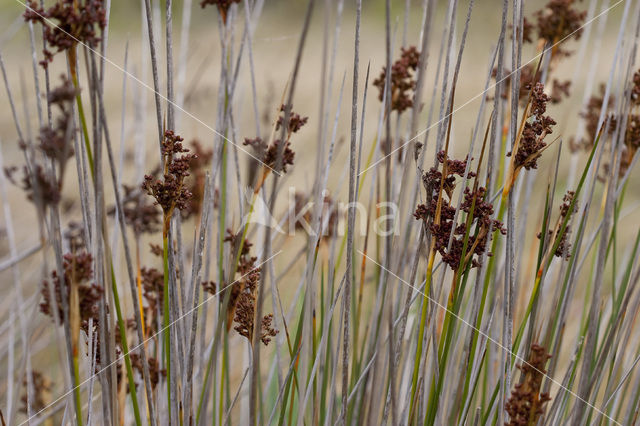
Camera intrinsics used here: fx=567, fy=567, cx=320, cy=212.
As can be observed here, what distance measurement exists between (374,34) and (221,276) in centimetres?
44

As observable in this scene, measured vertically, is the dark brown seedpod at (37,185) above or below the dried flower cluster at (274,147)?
below

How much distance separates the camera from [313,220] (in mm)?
632

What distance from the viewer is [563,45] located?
900 mm

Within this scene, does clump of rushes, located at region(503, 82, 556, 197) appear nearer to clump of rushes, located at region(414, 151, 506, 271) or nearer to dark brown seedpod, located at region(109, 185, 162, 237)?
clump of rushes, located at region(414, 151, 506, 271)

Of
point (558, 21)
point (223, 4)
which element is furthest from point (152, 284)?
point (558, 21)

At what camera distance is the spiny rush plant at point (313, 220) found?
1.87 ft

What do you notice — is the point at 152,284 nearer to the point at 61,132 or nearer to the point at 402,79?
the point at 61,132

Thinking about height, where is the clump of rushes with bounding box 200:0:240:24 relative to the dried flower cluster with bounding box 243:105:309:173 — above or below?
above

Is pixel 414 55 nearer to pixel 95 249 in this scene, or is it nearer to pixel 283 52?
pixel 283 52

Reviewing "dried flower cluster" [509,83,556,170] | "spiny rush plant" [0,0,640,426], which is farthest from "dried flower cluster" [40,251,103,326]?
"dried flower cluster" [509,83,556,170]

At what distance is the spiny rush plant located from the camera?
57cm

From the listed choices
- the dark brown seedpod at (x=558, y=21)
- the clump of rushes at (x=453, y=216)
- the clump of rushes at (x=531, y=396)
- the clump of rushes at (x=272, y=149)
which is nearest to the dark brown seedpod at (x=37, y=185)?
the clump of rushes at (x=272, y=149)

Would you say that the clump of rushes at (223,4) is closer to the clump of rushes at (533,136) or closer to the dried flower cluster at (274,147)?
the dried flower cluster at (274,147)

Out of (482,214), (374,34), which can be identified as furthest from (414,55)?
(482,214)
